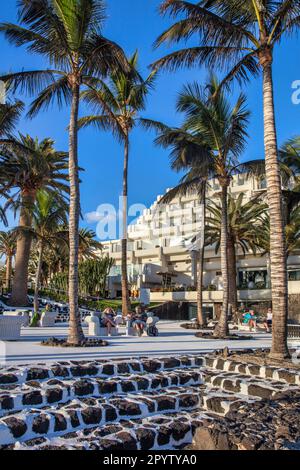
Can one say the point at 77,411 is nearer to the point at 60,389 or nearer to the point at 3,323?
the point at 60,389

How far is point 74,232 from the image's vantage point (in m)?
11.9

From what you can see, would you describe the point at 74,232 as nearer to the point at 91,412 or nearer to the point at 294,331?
the point at 91,412

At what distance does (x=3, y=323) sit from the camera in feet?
40.5

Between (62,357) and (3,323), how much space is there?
410 centimetres

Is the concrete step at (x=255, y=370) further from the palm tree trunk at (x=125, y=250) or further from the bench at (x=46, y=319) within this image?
the bench at (x=46, y=319)

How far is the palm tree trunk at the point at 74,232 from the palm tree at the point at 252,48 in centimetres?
298

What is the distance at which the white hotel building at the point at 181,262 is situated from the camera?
3706cm

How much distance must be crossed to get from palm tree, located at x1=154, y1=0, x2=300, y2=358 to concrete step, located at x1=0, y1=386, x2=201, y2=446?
10.2 ft

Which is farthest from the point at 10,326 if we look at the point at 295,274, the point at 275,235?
the point at 295,274

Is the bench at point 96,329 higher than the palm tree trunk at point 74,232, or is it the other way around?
the palm tree trunk at point 74,232

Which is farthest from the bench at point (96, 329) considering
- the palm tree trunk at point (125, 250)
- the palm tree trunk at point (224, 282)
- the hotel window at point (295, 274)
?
the hotel window at point (295, 274)

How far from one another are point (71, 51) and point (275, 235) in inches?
305
